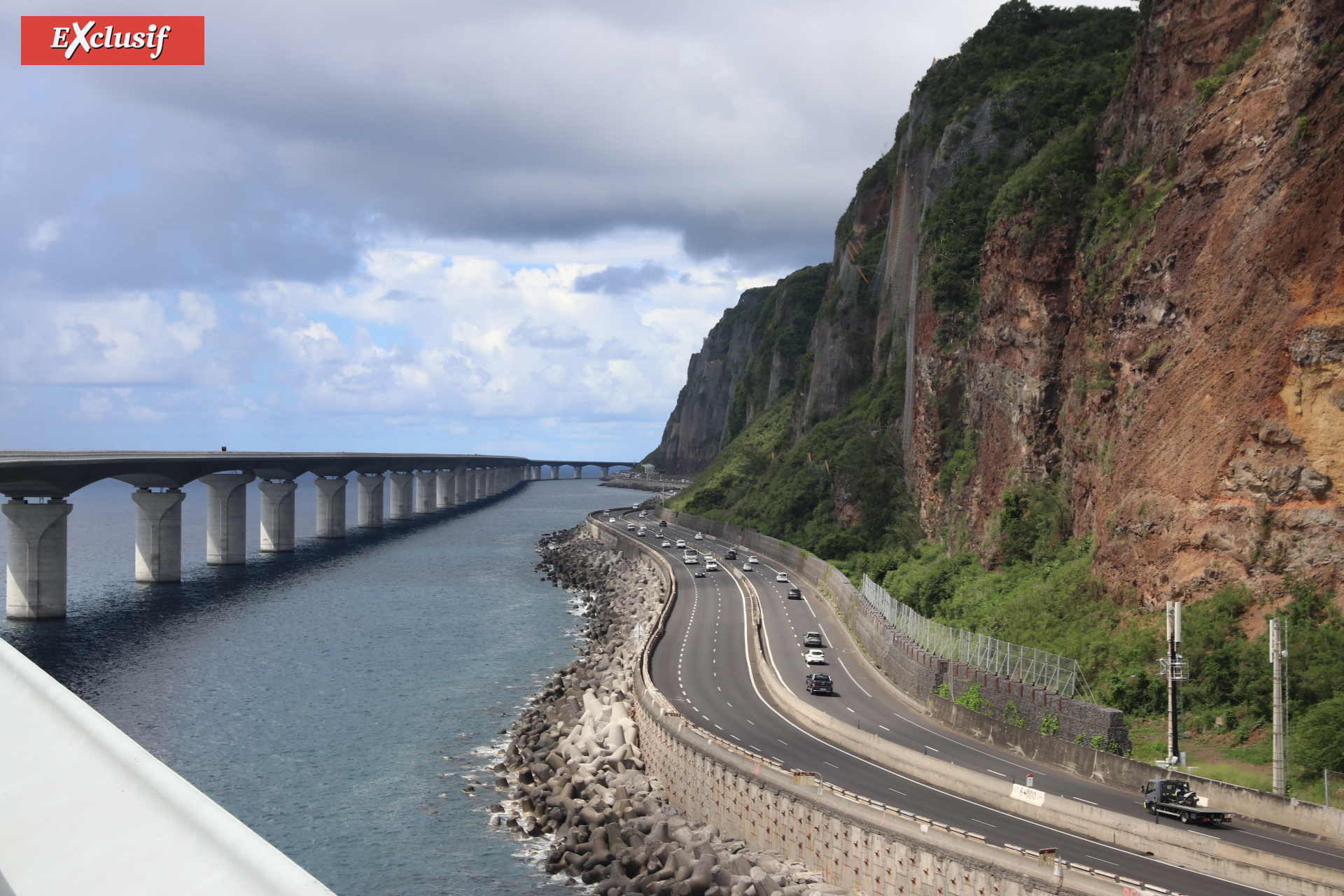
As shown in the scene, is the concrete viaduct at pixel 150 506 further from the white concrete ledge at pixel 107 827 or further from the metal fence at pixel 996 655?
the white concrete ledge at pixel 107 827

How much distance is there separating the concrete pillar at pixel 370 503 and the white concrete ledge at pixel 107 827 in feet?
617

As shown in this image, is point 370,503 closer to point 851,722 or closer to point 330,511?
point 330,511

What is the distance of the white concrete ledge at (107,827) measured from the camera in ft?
22.2

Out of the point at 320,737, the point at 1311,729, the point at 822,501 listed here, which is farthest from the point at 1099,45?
the point at 320,737

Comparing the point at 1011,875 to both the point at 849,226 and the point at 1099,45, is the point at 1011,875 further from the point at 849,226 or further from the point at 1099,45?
the point at 849,226

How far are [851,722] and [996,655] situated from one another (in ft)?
22.3

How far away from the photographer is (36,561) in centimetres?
8219

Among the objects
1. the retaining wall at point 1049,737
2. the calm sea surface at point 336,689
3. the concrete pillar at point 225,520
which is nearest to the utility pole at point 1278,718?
the retaining wall at point 1049,737

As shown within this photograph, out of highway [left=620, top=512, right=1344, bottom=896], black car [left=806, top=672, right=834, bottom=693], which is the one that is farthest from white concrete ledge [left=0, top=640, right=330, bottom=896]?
black car [left=806, top=672, right=834, bottom=693]

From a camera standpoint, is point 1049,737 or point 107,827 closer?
point 107,827

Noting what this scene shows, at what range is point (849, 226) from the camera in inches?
5881

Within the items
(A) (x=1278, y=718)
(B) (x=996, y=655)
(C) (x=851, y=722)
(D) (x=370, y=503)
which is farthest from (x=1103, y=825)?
(D) (x=370, y=503)

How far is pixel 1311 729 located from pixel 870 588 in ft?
111

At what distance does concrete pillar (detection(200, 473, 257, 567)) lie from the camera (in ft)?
407
